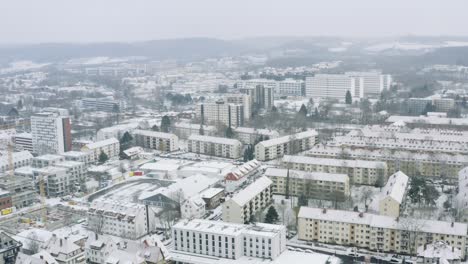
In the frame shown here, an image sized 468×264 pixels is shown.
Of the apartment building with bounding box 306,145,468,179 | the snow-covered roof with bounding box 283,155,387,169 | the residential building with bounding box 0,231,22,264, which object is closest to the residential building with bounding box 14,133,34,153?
the residential building with bounding box 0,231,22,264

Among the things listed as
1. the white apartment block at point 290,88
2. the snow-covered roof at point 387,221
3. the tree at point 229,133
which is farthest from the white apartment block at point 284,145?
the white apartment block at point 290,88

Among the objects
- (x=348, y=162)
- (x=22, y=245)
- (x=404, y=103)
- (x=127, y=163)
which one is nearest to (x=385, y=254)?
(x=348, y=162)

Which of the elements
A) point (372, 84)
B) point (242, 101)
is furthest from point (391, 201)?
point (372, 84)

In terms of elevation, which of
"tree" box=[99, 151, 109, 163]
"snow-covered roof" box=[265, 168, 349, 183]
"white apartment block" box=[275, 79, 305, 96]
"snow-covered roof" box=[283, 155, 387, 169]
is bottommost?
"tree" box=[99, 151, 109, 163]

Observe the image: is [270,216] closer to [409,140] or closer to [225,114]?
[409,140]

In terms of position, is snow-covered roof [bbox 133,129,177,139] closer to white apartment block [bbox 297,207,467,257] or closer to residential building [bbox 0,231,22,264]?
white apartment block [bbox 297,207,467,257]

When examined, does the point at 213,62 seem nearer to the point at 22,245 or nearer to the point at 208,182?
the point at 208,182
